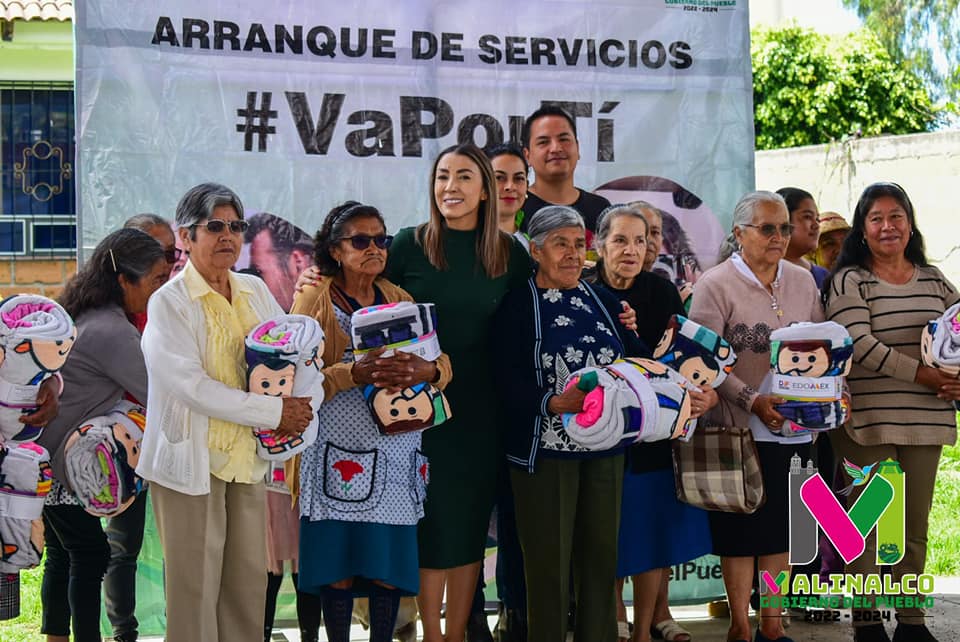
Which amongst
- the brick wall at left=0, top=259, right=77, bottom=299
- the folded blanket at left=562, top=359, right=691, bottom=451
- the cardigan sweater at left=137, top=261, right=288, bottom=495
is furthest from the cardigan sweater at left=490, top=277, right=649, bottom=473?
the brick wall at left=0, top=259, right=77, bottom=299

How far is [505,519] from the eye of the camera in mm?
4672

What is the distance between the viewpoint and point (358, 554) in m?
4.11

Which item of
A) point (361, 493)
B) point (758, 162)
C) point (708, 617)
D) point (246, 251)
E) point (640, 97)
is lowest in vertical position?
point (708, 617)

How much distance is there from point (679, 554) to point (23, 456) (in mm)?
2644

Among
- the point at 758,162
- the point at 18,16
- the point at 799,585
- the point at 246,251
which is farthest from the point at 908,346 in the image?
the point at 758,162

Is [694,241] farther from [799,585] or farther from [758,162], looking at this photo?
→ [758,162]

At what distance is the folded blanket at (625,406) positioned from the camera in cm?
404

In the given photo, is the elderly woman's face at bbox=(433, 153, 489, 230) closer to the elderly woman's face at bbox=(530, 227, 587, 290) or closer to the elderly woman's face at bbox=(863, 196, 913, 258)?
the elderly woman's face at bbox=(530, 227, 587, 290)

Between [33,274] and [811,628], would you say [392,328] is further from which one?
[33,274]

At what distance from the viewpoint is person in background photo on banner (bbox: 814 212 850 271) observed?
6.05 meters

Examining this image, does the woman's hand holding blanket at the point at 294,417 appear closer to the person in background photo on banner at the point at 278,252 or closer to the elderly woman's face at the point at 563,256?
the elderly woman's face at the point at 563,256

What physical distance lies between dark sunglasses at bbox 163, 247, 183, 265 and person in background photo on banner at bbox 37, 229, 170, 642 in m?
0.39

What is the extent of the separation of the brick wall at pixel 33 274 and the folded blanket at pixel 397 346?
7.31 metres

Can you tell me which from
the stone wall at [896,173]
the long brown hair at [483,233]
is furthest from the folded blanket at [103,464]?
the stone wall at [896,173]
